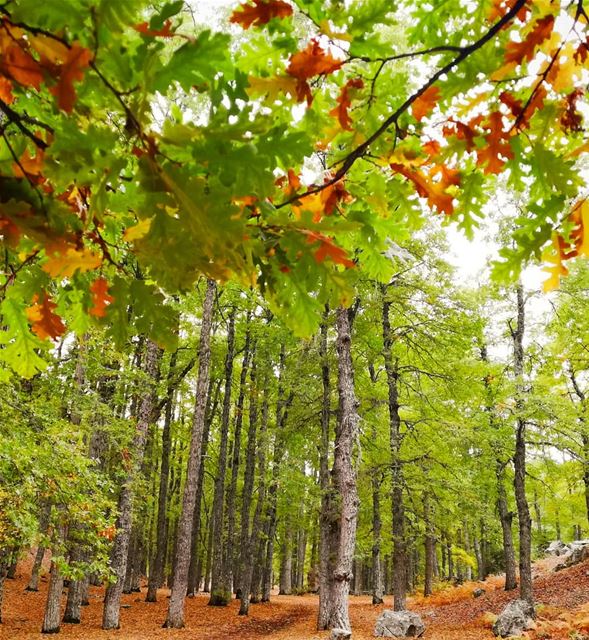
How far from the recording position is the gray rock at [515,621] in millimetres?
11172

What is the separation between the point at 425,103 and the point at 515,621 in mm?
13185

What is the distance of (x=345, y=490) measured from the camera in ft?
28.1

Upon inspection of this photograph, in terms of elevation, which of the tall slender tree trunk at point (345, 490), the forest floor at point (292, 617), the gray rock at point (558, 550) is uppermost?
the tall slender tree trunk at point (345, 490)

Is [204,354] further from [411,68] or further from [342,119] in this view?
[342,119]

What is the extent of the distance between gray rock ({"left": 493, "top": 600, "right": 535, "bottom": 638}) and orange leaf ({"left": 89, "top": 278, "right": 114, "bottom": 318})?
12.8 metres

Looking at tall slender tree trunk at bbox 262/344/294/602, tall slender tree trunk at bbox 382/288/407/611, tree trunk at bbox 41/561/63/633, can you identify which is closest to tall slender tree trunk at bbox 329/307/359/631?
tall slender tree trunk at bbox 382/288/407/611

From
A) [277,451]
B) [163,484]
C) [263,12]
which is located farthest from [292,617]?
[263,12]

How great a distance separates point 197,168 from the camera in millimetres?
1159

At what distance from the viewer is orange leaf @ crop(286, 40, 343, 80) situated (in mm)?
1555

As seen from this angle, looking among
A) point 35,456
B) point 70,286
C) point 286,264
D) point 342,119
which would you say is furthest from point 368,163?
point 35,456

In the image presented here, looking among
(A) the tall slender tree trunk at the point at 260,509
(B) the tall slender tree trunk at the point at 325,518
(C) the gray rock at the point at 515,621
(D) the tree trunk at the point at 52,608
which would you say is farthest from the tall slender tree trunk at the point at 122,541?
(C) the gray rock at the point at 515,621

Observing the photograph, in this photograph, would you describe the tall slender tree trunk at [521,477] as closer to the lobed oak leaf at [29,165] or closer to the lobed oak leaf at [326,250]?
the lobed oak leaf at [326,250]

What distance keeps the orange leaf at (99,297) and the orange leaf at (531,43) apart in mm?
1582

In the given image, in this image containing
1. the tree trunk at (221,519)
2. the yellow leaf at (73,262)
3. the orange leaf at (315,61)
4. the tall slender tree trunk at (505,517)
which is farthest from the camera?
the tree trunk at (221,519)
